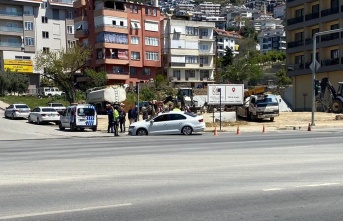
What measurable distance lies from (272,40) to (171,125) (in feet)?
535

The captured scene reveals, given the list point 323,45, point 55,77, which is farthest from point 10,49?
point 323,45

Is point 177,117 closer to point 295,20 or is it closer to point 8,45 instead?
point 295,20

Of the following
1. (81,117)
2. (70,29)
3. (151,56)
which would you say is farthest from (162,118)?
(70,29)

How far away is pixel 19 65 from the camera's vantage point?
269 ft

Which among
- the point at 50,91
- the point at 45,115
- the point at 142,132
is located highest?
the point at 50,91

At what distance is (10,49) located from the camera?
81812 mm

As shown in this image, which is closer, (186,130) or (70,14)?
(186,130)

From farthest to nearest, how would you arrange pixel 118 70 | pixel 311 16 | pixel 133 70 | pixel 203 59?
pixel 203 59, pixel 133 70, pixel 118 70, pixel 311 16

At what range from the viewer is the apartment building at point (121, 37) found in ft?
253

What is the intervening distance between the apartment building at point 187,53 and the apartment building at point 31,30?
1911 centimetres

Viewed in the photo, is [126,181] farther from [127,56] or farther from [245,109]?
[127,56]

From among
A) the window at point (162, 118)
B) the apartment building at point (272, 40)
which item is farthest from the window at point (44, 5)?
the apartment building at point (272, 40)

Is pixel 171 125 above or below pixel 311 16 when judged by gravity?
below

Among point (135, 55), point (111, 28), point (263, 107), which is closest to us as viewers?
point (263, 107)
